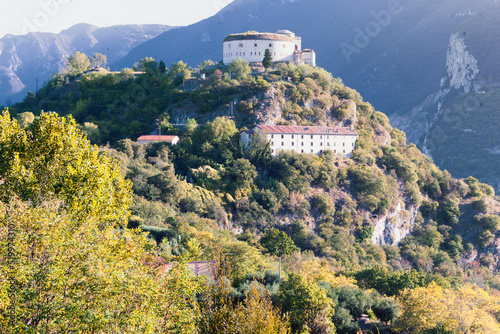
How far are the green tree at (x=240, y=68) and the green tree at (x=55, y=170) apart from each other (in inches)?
2148

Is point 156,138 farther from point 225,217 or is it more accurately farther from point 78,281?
point 78,281

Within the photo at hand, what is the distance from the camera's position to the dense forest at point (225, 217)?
48.9 ft

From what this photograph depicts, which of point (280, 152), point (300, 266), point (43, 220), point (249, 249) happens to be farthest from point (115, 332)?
point (280, 152)

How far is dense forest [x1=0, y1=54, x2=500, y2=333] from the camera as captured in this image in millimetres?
14898

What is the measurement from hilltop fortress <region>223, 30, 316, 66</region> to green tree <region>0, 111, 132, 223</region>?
60107mm

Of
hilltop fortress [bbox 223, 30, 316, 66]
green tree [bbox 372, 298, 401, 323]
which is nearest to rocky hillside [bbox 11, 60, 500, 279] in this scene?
hilltop fortress [bbox 223, 30, 316, 66]

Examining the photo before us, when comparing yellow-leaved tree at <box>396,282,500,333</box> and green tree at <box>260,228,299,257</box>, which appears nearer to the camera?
yellow-leaved tree at <box>396,282,500,333</box>

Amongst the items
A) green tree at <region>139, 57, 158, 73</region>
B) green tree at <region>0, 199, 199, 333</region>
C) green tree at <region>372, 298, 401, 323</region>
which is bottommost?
green tree at <region>372, 298, 401, 323</region>

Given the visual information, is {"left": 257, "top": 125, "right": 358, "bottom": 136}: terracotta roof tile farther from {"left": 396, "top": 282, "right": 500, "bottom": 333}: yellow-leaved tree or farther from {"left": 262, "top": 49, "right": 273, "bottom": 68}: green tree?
{"left": 396, "top": 282, "right": 500, "bottom": 333}: yellow-leaved tree

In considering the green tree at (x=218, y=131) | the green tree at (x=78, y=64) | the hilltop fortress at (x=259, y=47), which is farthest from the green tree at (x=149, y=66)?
the green tree at (x=218, y=131)

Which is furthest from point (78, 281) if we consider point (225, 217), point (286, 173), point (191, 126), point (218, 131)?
point (191, 126)

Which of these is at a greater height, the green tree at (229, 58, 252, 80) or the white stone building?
the green tree at (229, 58, 252, 80)

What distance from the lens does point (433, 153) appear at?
16088 centimetres

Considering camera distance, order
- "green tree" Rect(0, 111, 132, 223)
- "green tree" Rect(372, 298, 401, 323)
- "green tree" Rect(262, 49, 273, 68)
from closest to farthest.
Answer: "green tree" Rect(0, 111, 132, 223), "green tree" Rect(372, 298, 401, 323), "green tree" Rect(262, 49, 273, 68)
